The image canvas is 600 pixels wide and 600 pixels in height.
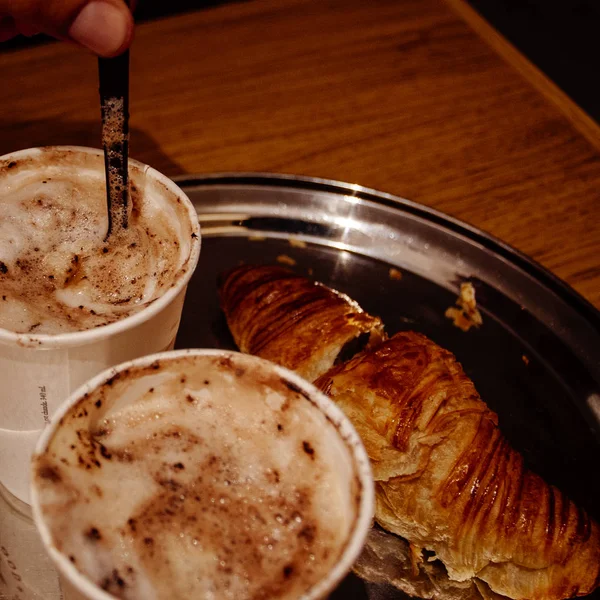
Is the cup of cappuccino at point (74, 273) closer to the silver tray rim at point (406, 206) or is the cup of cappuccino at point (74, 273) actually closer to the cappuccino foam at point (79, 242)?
the cappuccino foam at point (79, 242)

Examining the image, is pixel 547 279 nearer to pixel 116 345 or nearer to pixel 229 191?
pixel 229 191

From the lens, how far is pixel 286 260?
63.8 inches

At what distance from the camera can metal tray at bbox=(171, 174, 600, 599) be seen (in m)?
1.38

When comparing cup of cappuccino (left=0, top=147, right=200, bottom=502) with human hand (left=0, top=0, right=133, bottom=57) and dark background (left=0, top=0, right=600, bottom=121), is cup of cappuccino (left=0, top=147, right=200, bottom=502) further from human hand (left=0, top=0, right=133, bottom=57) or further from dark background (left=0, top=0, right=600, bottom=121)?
dark background (left=0, top=0, right=600, bottom=121)

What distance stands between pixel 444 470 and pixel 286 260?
63 cm

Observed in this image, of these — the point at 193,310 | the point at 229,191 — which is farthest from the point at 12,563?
the point at 229,191

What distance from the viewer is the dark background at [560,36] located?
3.61 metres

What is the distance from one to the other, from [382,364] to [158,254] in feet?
1.42

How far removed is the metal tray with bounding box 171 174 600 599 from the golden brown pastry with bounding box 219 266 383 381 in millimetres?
89

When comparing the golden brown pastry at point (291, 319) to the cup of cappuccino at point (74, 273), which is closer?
the cup of cappuccino at point (74, 273)

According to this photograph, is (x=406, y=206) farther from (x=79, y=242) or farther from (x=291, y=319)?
(x=79, y=242)

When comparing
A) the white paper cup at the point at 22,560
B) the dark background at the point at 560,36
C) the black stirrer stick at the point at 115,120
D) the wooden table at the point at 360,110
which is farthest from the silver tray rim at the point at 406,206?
the dark background at the point at 560,36

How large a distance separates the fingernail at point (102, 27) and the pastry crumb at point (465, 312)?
88cm

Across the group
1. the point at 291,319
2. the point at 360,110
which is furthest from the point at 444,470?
the point at 360,110
